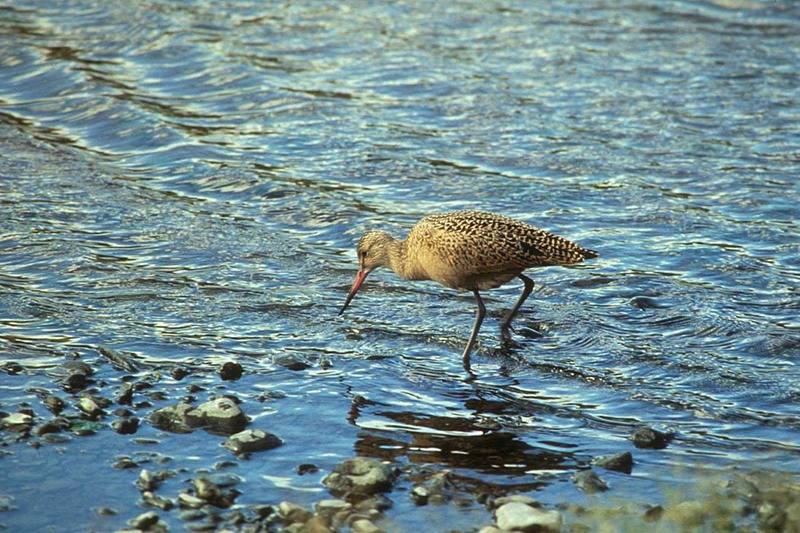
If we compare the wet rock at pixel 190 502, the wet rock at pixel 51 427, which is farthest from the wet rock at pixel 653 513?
the wet rock at pixel 51 427

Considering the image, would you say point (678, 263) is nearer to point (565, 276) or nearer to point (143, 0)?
point (565, 276)

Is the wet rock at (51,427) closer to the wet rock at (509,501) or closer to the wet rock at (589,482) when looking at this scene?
the wet rock at (509,501)

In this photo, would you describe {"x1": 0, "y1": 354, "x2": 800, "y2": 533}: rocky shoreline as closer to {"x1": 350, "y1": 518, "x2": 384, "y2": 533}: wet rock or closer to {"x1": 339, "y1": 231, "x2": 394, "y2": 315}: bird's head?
{"x1": 350, "y1": 518, "x2": 384, "y2": 533}: wet rock

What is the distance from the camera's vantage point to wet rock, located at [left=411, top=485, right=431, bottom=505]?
277 inches

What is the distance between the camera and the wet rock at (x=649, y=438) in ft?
25.4

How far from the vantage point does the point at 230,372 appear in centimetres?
868

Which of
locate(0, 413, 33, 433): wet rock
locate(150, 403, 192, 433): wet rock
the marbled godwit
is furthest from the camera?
the marbled godwit

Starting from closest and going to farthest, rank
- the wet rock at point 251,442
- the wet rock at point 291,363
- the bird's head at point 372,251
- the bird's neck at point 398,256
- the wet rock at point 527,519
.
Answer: the wet rock at point 527,519
the wet rock at point 251,442
the wet rock at point 291,363
the bird's neck at point 398,256
the bird's head at point 372,251

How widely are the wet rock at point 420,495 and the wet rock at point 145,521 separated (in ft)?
4.41

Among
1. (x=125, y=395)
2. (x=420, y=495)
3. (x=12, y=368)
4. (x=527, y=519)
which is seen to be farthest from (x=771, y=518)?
(x=12, y=368)

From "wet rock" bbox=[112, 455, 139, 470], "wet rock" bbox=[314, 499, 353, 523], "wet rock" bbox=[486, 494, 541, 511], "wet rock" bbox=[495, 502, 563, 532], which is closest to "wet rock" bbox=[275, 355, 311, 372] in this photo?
"wet rock" bbox=[112, 455, 139, 470]

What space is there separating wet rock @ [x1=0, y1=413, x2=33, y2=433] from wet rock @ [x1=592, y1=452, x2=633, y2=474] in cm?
325

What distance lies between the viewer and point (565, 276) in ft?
36.1

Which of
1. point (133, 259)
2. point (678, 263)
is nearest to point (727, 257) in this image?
point (678, 263)
